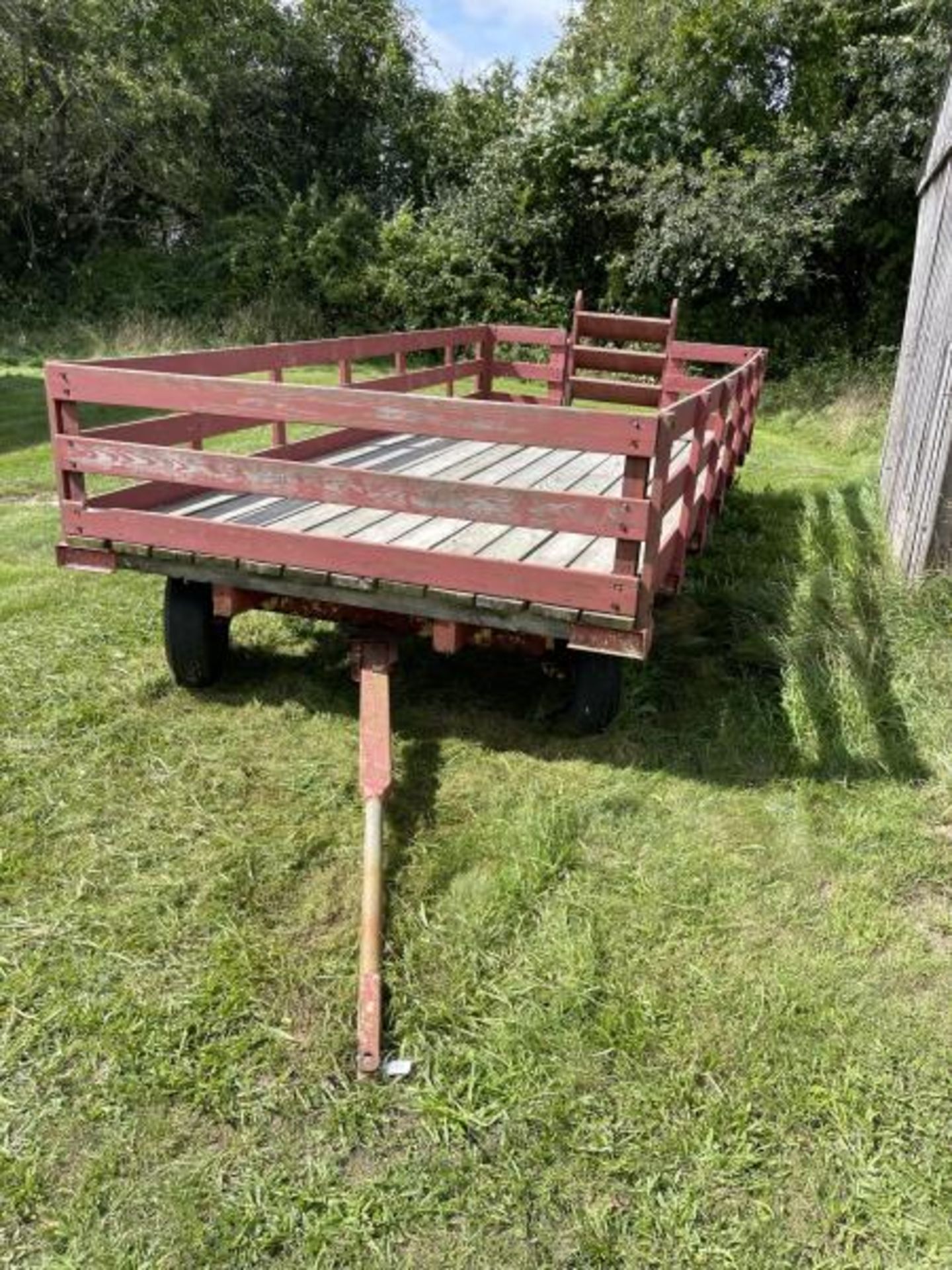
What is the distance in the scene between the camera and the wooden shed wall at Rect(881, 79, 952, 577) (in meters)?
4.93

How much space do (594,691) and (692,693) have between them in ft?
2.57

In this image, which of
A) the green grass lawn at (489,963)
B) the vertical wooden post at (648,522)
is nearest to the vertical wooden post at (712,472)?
the green grass lawn at (489,963)

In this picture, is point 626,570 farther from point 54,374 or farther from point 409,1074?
point 54,374

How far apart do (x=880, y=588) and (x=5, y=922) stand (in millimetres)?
4517

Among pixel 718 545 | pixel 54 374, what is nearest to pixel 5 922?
pixel 54 374

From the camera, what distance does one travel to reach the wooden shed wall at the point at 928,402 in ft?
16.2

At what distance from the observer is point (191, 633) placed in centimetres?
407

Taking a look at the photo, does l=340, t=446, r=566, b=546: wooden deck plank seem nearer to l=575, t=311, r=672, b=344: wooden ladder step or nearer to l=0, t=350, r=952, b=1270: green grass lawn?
l=0, t=350, r=952, b=1270: green grass lawn

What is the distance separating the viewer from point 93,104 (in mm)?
16984

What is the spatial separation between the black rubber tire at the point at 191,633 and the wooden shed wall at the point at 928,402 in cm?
371

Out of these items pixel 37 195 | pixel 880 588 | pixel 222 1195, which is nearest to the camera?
pixel 222 1195

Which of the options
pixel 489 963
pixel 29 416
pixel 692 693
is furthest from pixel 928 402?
pixel 29 416

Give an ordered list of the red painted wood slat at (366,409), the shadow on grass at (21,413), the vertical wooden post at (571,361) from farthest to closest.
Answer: the shadow on grass at (21,413) → the vertical wooden post at (571,361) → the red painted wood slat at (366,409)

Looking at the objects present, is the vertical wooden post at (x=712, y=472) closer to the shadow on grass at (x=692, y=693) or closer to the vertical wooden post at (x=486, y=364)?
the shadow on grass at (x=692, y=693)
